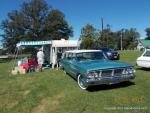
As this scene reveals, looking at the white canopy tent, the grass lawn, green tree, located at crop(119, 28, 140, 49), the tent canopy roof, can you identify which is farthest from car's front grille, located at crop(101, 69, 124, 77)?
green tree, located at crop(119, 28, 140, 49)

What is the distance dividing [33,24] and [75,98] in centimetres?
4993

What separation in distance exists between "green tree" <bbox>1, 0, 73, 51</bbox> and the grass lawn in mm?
45586

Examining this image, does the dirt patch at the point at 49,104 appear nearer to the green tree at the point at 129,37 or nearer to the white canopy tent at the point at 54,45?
the white canopy tent at the point at 54,45

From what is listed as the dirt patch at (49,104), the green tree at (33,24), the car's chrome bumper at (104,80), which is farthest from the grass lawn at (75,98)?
the green tree at (33,24)

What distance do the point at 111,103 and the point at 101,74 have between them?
1.83 meters

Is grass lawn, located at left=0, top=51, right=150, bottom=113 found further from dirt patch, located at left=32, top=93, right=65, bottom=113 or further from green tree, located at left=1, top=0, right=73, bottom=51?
green tree, located at left=1, top=0, right=73, bottom=51

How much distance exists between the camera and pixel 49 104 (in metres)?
8.80

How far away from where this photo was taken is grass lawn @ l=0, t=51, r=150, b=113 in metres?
7.98

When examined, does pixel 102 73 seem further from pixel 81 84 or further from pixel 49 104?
pixel 49 104

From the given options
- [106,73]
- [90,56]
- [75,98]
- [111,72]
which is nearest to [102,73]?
[106,73]

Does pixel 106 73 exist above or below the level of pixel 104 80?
above

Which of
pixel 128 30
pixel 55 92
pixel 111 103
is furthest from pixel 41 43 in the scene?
pixel 128 30

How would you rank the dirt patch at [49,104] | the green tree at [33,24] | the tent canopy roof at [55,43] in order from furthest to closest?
1. the green tree at [33,24]
2. the tent canopy roof at [55,43]
3. the dirt patch at [49,104]

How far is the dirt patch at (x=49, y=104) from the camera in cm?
826
